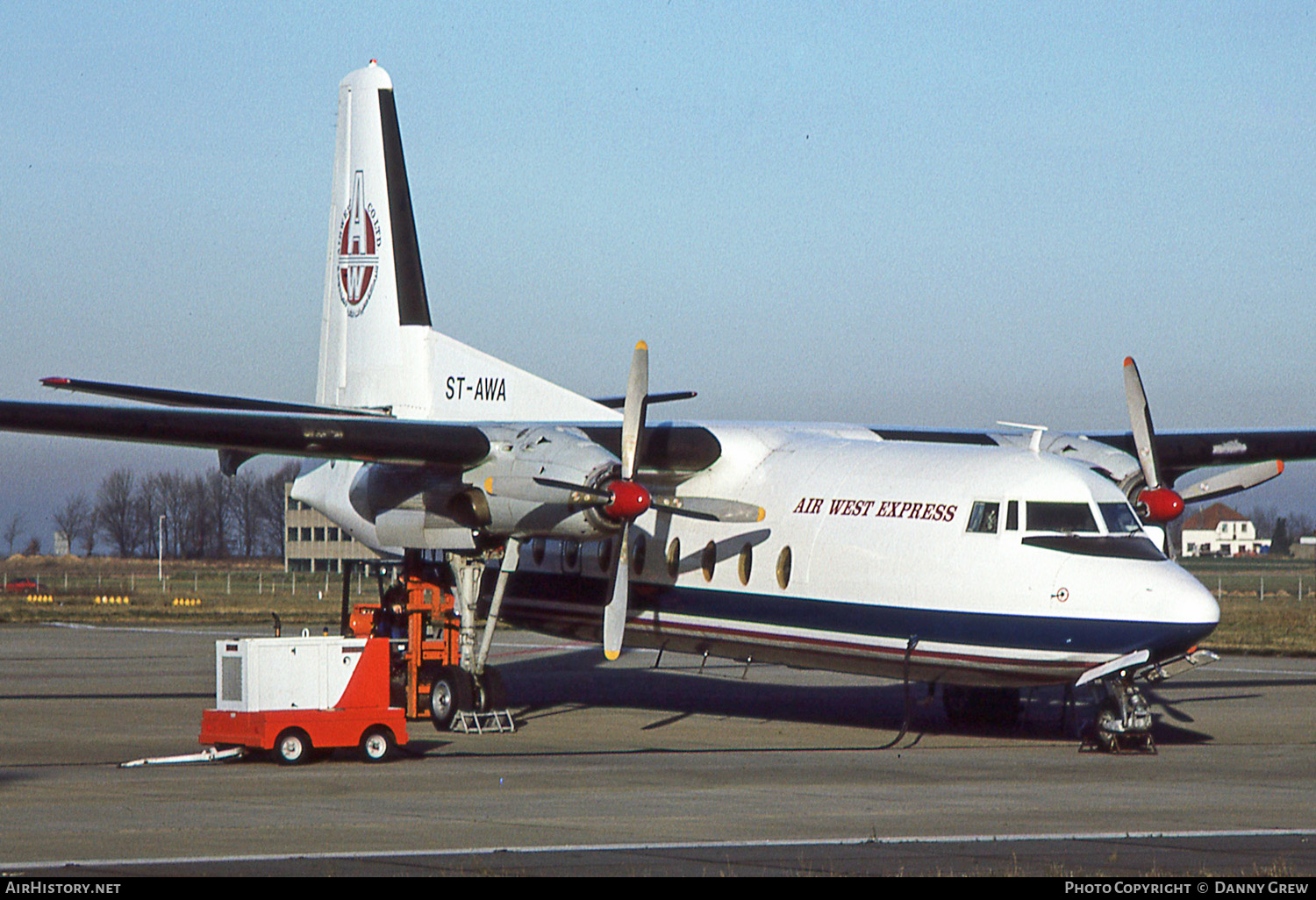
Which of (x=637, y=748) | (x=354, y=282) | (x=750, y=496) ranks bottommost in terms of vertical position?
(x=637, y=748)

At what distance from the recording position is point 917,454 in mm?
19547

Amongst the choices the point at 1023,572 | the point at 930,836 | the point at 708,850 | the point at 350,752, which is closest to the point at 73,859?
the point at 708,850

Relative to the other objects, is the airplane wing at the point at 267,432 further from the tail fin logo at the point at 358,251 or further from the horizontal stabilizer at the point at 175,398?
the tail fin logo at the point at 358,251

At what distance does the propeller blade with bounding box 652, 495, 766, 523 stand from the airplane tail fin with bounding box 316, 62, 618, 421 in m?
3.83

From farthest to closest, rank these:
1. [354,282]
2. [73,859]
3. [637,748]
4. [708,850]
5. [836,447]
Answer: [354,282]
[836,447]
[637,748]
[708,850]
[73,859]

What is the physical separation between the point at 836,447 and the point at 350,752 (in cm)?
717

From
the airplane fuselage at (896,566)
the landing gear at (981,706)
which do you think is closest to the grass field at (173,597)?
the airplane fuselage at (896,566)

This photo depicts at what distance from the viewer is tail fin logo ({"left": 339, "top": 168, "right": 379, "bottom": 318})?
25.9m

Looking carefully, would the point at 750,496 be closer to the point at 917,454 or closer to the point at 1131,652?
the point at 917,454

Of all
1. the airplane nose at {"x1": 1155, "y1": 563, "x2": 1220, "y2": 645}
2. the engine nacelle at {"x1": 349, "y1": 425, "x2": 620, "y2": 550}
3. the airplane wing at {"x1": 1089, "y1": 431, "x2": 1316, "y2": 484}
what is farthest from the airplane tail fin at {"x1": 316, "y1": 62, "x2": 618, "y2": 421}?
the airplane nose at {"x1": 1155, "y1": 563, "x2": 1220, "y2": 645}

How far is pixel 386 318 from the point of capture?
25.5 metres

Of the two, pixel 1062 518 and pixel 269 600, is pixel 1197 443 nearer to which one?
pixel 1062 518

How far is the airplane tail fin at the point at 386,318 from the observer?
2400 cm

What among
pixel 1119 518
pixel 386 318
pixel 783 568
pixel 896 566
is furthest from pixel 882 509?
pixel 386 318
